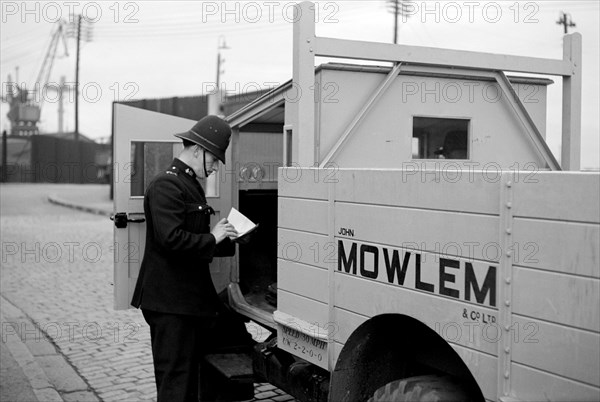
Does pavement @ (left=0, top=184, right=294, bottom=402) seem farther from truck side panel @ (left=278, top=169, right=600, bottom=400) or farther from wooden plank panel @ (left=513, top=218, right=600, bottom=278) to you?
wooden plank panel @ (left=513, top=218, right=600, bottom=278)

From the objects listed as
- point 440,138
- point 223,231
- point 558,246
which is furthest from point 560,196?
point 223,231

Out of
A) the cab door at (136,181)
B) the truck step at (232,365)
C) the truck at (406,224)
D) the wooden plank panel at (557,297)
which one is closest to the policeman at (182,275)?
the truck step at (232,365)

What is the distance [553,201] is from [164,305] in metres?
2.87

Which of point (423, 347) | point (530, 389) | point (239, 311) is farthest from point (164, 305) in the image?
point (530, 389)

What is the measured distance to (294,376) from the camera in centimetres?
408

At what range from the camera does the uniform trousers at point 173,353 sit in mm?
4652

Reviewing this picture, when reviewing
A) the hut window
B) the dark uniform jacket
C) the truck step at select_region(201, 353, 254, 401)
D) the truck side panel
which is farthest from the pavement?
the truck side panel

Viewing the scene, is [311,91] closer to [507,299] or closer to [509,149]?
[509,149]

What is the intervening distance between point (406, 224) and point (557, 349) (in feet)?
2.91

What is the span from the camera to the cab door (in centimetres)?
533

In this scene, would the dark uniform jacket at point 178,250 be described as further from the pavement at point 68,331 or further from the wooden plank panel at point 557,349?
the wooden plank panel at point 557,349

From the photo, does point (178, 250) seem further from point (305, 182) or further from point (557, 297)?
point (557, 297)

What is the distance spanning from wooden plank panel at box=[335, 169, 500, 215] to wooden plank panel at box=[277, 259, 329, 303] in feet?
1.35

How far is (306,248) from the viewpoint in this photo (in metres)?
3.74
